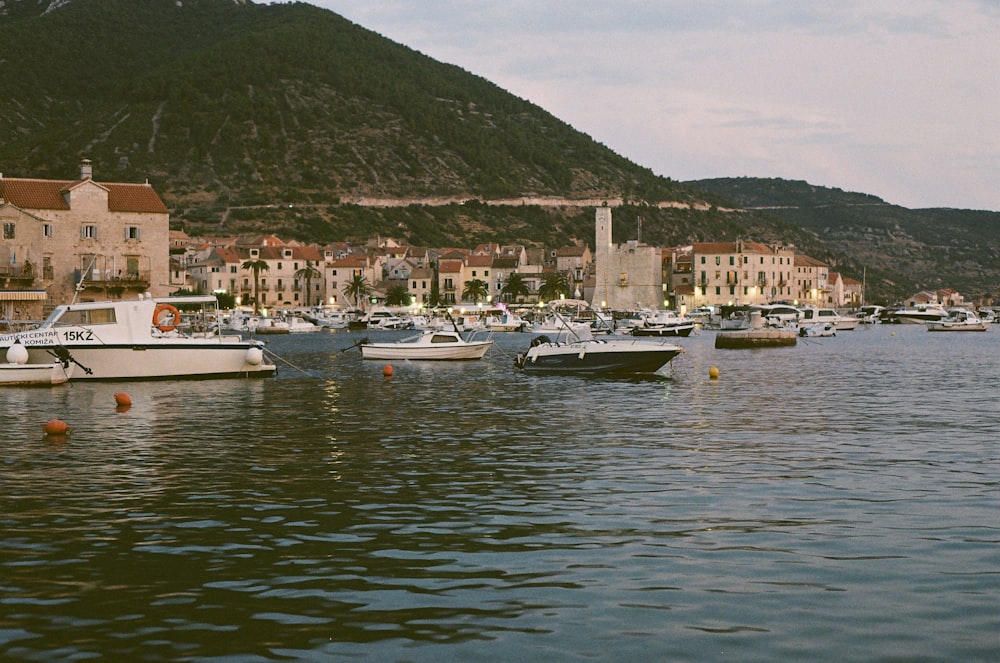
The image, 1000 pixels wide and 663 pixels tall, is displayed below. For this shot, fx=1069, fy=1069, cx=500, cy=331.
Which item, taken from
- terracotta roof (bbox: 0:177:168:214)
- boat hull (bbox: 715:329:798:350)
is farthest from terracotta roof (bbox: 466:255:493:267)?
terracotta roof (bbox: 0:177:168:214)

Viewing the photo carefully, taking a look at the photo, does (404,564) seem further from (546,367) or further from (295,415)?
(546,367)

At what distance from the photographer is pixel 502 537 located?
610 inches

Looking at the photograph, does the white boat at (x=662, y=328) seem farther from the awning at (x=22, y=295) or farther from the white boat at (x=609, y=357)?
the white boat at (x=609, y=357)

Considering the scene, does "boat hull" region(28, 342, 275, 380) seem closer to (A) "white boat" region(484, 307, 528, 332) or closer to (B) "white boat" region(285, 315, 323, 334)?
(B) "white boat" region(285, 315, 323, 334)

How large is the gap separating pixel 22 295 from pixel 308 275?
315 ft

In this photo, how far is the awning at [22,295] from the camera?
258 ft

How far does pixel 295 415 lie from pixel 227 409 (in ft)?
8.73

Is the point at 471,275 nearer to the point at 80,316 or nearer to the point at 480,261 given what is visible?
the point at 480,261

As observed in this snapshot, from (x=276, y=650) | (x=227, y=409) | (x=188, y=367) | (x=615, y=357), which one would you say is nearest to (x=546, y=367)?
(x=615, y=357)

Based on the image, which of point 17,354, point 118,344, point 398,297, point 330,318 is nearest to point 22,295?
point 118,344

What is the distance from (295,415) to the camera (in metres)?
34.4

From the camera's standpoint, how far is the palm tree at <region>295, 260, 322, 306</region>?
175625mm

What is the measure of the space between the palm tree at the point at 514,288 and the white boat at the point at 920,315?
61681 millimetres

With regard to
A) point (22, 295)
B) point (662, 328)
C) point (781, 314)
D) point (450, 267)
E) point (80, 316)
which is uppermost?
point (450, 267)
